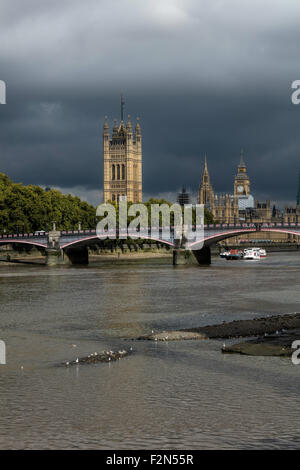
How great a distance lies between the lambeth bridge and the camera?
93.7 meters

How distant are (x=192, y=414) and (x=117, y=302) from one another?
2582cm

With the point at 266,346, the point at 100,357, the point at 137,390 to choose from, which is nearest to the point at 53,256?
the point at 100,357

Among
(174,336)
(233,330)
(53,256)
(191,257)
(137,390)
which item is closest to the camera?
(137,390)

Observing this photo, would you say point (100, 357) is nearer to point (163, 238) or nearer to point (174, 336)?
point (174, 336)

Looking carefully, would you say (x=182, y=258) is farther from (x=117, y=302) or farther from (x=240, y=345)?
(x=240, y=345)

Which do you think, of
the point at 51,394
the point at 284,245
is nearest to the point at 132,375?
the point at 51,394

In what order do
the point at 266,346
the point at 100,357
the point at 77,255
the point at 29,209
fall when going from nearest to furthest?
the point at 100,357, the point at 266,346, the point at 77,255, the point at 29,209

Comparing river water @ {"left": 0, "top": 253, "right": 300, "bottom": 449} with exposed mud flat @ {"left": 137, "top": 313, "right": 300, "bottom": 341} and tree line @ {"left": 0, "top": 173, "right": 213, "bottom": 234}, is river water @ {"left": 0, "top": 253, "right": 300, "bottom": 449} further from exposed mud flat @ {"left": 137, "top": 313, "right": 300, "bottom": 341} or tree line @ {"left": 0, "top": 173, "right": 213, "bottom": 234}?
tree line @ {"left": 0, "top": 173, "right": 213, "bottom": 234}

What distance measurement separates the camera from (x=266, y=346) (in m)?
23.5

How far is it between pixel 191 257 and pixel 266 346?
72631mm

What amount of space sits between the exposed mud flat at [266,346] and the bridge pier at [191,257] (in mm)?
65600

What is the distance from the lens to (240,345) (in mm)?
23797

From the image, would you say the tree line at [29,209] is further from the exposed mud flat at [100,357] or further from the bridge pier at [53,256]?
the exposed mud flat at [100,357]
